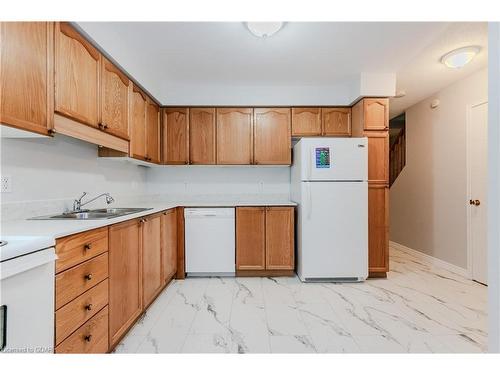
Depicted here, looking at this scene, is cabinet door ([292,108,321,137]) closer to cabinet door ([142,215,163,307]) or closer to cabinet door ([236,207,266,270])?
cabinet door ([236,207,266,270])

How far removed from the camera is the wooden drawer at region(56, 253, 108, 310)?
3.71ft

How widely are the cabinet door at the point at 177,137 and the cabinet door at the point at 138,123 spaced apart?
0.52 metres

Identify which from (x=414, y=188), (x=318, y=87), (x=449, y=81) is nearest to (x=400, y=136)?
(x=414, y=188)

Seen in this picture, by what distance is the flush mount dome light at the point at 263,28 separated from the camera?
6.36 feet

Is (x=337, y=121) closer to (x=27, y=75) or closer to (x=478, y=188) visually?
(x=478, y=188)

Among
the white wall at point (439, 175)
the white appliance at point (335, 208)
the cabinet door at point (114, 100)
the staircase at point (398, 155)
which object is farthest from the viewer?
the staircase at point (398, 155)

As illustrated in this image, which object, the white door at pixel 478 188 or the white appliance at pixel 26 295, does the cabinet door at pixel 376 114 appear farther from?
the white appliance at pixel 26 295

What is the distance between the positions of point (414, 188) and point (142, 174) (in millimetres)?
4155

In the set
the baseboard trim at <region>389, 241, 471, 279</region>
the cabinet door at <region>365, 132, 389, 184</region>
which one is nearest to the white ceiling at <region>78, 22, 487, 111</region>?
the cabinet door at <region>365, 132, 389, 184</region>

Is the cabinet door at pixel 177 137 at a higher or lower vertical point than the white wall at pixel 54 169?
higher

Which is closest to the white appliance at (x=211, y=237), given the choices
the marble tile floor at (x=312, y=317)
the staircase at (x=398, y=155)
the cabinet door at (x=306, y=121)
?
the marble tile floor at (x=312, y=317)

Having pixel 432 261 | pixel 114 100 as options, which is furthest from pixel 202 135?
pixel 432 261

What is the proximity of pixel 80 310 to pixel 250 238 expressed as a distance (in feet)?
6.35

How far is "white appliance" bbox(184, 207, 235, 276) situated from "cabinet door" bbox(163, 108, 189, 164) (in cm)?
75
